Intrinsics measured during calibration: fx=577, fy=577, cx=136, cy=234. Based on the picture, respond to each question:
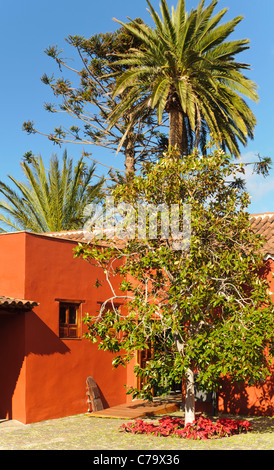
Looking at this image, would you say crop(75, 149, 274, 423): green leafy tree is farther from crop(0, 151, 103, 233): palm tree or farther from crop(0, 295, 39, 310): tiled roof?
crop(0, 151, 103, 233): palm tree

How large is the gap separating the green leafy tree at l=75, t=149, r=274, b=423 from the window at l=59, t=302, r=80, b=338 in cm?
293

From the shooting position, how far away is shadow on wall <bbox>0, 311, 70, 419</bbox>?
1267 cm

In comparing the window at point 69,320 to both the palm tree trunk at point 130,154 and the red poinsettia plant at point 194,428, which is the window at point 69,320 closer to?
the red poinsettia plant at point 194,428

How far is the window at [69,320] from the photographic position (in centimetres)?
1390

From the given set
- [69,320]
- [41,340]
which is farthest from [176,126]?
[41,340]

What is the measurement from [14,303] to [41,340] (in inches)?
58.9

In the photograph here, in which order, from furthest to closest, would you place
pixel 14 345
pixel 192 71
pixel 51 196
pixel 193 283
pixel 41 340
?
pixel 51 196
pixel 192 71
pixel 41 340
pixel 14 345
pixel 193 283

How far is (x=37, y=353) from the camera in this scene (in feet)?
42.3

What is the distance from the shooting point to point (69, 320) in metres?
14.1

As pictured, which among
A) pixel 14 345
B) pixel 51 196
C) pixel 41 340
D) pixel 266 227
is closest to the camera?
pixel 14 345

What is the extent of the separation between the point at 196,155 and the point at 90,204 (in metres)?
13.1

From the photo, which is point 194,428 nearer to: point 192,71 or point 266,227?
point 266,227

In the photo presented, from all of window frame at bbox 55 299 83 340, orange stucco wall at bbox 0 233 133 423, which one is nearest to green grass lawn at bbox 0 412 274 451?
orange stucco wall at bbox 0 233 133 423
